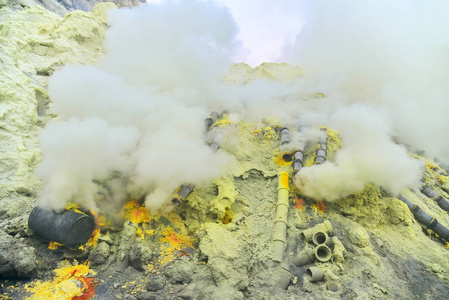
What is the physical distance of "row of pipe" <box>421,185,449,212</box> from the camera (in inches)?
351

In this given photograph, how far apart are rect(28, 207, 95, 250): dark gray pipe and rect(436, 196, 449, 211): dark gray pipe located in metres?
11.5

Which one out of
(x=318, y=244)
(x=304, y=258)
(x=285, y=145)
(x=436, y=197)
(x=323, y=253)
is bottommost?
(x=304, y=258)

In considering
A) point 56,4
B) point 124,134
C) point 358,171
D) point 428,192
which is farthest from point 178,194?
point 56,4

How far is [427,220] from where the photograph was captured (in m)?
7.50

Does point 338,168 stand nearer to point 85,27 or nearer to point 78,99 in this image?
point 78,99

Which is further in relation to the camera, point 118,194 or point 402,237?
point 402,237

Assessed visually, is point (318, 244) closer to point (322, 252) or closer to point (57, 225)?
point (322, 252)

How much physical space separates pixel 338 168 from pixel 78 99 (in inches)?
298

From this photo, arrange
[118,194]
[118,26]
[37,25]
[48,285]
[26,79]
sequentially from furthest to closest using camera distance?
[118,26], [37,25], [26,79], [118,194], [48,285]

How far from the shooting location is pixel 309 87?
45.9 ft

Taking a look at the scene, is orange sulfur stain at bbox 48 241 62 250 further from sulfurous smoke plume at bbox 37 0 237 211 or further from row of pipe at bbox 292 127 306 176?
row of pipe at bbox 292 127 306 176

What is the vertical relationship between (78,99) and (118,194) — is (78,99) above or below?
above

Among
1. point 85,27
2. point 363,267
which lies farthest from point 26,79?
point 363,267

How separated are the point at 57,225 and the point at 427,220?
9749mm
